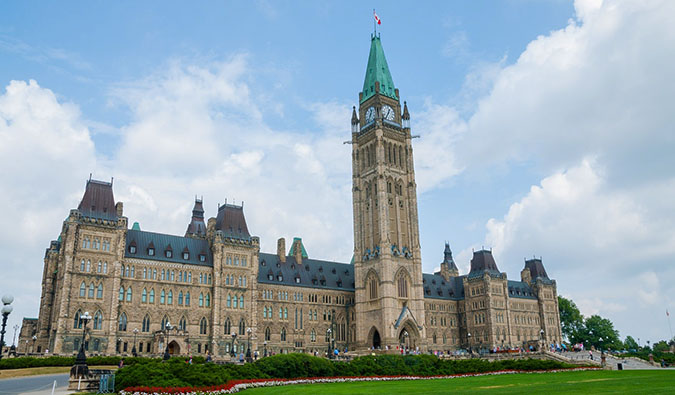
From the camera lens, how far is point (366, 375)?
138 ft

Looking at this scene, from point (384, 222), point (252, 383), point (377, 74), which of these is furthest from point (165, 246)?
point (377, 74)

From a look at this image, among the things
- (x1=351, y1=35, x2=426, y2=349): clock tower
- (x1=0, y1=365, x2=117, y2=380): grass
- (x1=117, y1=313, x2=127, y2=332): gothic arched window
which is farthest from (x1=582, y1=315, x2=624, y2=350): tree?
(x1=0, y1=365, x2=117, y2=380): grass

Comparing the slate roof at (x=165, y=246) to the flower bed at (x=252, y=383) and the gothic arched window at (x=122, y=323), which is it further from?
the flower bed at (x=252, y=383)

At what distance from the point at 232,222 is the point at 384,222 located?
2620 cm

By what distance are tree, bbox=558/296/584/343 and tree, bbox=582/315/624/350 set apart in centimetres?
182

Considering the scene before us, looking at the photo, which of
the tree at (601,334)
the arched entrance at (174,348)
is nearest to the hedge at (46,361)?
the arched entrance at (174,348)

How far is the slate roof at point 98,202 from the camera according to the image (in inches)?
2822

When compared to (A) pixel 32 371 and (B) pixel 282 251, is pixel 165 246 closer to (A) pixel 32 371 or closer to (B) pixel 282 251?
(B) pixel 282 251

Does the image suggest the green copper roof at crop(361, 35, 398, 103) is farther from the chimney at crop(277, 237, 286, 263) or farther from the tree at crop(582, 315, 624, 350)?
the tree at crop(582, 315, 624, 350)

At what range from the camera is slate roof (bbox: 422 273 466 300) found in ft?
384

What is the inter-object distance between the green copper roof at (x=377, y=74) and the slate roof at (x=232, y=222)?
36320 millimetres

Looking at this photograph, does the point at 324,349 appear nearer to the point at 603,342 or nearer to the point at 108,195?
the point at 108,195

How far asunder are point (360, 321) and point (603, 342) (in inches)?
2680

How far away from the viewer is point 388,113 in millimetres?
106125
